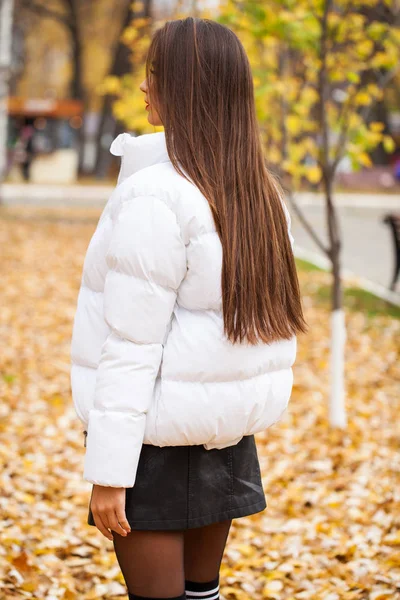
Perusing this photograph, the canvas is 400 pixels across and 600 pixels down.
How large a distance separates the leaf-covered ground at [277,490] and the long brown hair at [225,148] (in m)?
1.95

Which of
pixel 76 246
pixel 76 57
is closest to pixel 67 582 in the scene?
pixel 76 246

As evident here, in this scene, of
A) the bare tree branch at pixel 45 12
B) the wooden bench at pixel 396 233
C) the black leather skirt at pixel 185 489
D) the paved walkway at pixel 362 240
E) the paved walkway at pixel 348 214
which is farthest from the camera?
the bare tree branch at pixel 45 12

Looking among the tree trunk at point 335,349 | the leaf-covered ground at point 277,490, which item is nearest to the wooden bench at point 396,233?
the leaf-covered ground at point 277,490

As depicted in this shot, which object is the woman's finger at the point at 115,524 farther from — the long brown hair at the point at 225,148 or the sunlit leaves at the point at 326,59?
the sunlit leaves at the point at 326,59

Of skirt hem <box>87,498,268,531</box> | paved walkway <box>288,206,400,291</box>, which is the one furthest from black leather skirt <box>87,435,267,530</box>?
paved walkway <box>288,206,400,291</box>

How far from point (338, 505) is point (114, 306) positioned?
131 inches

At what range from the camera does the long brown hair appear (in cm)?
229

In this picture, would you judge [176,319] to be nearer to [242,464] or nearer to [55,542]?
[242,464]

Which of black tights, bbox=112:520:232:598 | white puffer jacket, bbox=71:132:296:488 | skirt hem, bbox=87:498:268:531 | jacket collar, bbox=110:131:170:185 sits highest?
jacket collar, bbox=110:131:170:185

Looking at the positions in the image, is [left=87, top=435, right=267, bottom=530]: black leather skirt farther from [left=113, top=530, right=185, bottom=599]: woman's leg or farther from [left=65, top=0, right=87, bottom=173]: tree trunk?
[left=65, top=0, right=87, bottom=173]: tree trunk

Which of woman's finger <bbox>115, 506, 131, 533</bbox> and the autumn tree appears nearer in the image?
woman's finger <bbox>115, 506, 131, 533</bbox>

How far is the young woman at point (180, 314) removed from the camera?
2.19 meters

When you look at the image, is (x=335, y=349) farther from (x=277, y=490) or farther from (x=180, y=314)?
(x=180, y=314)

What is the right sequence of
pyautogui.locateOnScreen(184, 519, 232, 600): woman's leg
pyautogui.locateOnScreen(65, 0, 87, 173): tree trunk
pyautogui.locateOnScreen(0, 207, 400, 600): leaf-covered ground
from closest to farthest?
pyautogui.locateOnScreen(184, 519, 232, 600): woman's leg
pyautogui.locateOnScreen(0, 207, 400, 600): leaf-covered ground
pyautogui.locateOnScreen(65, 0, 87, 173): tree trunk
